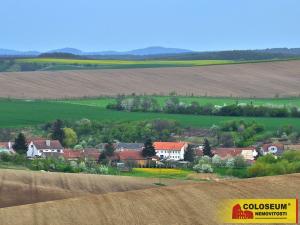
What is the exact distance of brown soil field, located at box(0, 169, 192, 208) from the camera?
35.3 m

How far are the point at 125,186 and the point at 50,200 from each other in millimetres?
4066

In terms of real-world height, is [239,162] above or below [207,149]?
above

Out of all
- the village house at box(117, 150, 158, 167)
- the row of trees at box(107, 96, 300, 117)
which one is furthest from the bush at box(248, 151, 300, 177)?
the row of trees at box(107, 96, 300, 117)

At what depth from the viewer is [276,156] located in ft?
173

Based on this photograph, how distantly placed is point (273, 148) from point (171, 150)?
6019 millimetres

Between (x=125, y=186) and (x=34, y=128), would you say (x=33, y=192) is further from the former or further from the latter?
(x=34, y=128)

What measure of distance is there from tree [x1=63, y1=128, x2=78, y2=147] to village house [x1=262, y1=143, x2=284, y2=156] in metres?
12.3

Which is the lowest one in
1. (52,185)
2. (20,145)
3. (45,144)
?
(45,144)

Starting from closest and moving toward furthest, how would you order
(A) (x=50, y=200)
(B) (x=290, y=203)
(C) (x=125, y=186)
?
1. (B) (x=290, y=203)
2. (A) (x=50, y=200)
3. (C) (x=125, y=186)

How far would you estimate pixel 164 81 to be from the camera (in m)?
109

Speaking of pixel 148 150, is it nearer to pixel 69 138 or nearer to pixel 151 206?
pixel 69 138

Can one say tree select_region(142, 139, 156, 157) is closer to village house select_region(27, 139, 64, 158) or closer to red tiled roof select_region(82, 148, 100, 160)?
red tiled roof select_region(82, 148, 100, 160)

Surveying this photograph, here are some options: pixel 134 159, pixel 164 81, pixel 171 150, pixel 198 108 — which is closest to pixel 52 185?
pixel 134 159

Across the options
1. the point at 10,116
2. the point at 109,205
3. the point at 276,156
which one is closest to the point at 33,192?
the point at 109,205
